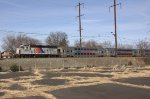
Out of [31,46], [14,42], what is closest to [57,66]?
[31,46]

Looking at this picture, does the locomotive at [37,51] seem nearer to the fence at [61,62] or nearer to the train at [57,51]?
the train at [57,51]

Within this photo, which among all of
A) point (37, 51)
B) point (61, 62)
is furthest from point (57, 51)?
point (61, 62)

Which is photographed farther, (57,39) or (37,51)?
(57,39)

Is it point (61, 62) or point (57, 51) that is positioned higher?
point (57, 51)

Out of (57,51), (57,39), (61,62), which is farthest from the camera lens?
(57,39)

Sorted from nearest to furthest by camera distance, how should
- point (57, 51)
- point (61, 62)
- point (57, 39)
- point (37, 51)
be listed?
1. point (61, 62)
2. point (37, 51)
3. point (57, 51)
4. point (57, 39)

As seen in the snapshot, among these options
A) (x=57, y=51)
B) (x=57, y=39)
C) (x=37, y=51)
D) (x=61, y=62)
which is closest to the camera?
(x=61, y=62)

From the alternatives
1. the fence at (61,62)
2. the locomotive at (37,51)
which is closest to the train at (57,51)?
the locomotive at (37,51)

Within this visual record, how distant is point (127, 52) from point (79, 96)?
74756 millimetres

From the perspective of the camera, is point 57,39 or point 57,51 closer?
point 57,51

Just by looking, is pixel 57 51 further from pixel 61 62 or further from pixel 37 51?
pixel 61 62

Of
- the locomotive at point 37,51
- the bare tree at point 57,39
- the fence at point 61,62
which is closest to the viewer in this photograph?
the fence at point 61,62

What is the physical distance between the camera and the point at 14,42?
133500 mm

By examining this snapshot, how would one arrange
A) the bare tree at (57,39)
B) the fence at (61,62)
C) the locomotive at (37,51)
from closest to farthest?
1. the fence at (61,62)
2. the locomotive at (37,51)
3. the bare tree at (57,39)
